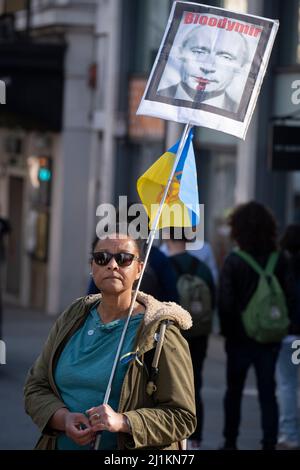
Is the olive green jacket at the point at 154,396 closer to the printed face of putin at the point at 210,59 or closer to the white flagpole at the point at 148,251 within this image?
the white flagpole at the point at 148,251

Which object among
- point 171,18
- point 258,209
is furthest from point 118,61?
point 171,18

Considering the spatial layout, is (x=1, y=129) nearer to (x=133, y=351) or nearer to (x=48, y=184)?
(x=48, y=184)

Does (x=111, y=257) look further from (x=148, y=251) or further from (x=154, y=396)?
(x=154, y=396)

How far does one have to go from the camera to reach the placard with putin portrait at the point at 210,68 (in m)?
5.25

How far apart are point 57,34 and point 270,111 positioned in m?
7.15

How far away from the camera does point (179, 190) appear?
5250 millimetres

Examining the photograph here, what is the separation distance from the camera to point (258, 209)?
29.1ft

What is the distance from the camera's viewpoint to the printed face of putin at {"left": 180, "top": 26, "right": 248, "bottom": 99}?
5270mm

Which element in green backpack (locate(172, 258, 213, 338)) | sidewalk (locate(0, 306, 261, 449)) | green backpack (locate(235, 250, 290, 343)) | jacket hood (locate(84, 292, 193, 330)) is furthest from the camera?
sidewalk (locate(0, 306, 261, 449))

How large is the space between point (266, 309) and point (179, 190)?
144 inches

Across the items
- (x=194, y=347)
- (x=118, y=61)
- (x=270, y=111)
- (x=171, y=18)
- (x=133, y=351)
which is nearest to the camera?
(x=133, y=351)

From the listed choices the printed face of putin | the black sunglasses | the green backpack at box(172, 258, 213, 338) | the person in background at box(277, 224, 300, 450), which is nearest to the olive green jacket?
the black sunglasses

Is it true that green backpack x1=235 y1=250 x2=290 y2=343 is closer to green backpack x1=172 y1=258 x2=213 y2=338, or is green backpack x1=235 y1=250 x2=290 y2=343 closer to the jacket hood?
green backpack x1=172 y1=258 x2=213 y2=338

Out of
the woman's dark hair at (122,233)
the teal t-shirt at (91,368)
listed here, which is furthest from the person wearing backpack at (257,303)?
the teal t-shirt at (91,368)
